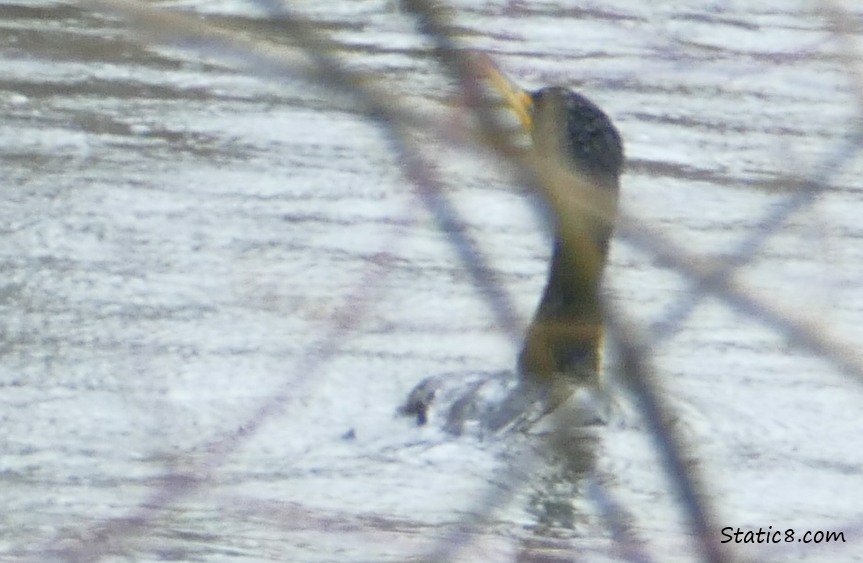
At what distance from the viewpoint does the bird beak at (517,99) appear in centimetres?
371

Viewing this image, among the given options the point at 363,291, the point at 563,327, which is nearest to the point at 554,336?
the point at 563,327

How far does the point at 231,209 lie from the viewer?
4918mm

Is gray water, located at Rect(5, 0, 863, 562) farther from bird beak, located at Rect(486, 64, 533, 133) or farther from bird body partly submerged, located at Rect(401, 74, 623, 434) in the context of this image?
bird beak, located at Rect(486, 64, 533, 133)

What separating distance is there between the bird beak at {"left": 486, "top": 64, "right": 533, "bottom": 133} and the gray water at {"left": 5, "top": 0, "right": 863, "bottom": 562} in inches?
11.8

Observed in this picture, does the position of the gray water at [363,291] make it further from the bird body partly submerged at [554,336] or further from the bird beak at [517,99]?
the bird beak at [517,99]

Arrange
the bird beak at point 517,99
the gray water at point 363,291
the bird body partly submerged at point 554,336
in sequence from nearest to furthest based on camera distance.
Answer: the gray water at point 363,291
the bird body partly submerged at point 554,336
the bird beak at point 517,99

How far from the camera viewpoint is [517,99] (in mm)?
3828

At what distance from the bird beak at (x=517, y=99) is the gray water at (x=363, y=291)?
0.30 metres

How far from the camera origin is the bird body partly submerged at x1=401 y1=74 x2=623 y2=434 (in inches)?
141

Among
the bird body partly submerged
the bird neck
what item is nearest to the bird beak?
the bird body partly submerged

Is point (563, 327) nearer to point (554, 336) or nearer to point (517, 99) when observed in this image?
point (554, 336)

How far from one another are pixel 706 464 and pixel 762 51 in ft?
8.46

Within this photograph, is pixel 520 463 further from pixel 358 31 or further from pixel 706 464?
pixel 358 31

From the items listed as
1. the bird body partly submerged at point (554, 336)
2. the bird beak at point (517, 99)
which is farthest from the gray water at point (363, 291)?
the bird beak at point (517, 99)
